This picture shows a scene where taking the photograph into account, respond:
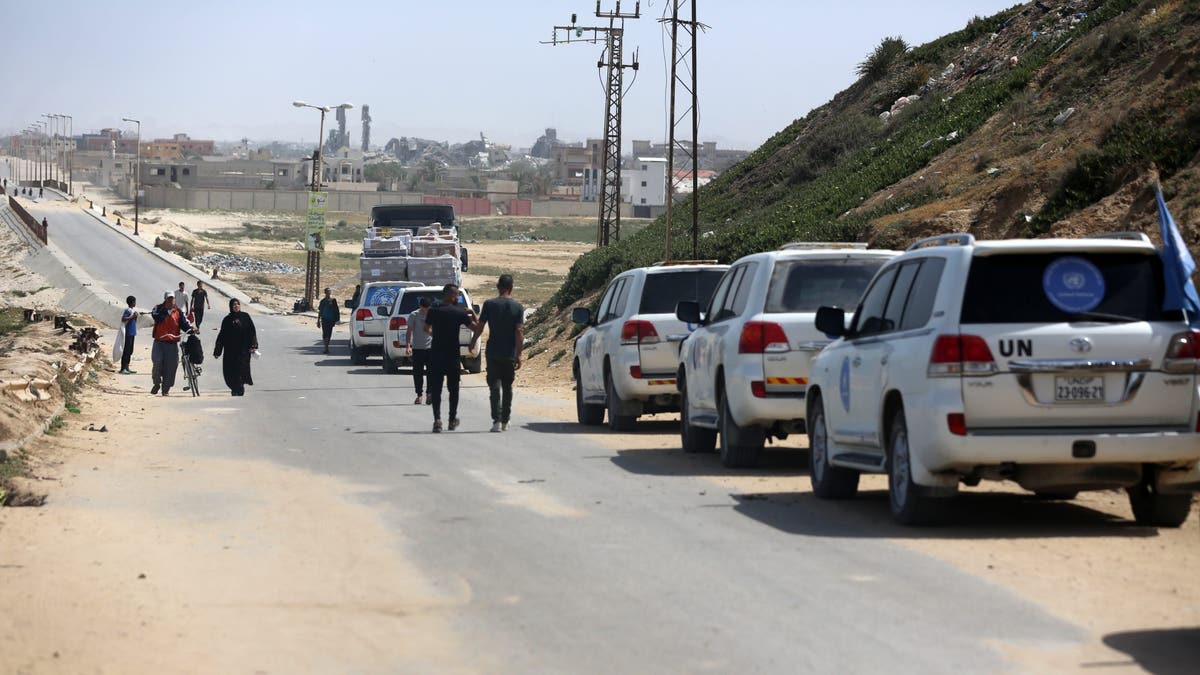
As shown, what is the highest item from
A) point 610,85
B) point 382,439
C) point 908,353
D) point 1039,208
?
point 610,85

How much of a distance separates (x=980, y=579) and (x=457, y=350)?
11.5 metres

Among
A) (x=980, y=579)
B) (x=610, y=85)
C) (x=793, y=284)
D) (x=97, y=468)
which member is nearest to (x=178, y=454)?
(x=97, y=468)

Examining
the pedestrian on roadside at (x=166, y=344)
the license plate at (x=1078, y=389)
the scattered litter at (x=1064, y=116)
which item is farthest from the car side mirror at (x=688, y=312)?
the scattered litter at (x=1064, y=116)

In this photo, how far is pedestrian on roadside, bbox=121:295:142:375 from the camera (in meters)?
31.0

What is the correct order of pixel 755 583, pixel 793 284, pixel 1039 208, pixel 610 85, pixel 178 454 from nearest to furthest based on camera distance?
pixel 755 583 → pixel 793 284 → pixel 178 454 → pixel 1039 208 → pixel 610 85

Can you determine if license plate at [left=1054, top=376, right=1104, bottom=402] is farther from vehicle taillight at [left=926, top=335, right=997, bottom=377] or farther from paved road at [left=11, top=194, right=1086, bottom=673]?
paved road at [left=11, top=194, right=1086, bottom=673]

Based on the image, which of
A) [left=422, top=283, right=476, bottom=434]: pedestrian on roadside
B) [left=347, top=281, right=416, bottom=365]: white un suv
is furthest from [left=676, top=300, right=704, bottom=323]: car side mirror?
[left=347, top=281, right=416, bottom=365]: white un suv

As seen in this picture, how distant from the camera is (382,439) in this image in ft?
61.2

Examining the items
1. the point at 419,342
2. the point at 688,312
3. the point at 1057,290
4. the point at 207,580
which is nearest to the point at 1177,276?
the point at 1057,290

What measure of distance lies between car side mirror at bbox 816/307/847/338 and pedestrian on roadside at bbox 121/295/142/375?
67.5ft

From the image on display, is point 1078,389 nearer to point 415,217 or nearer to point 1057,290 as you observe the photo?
point 1057,290

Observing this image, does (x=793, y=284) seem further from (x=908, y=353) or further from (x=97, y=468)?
(x=97, y=468)

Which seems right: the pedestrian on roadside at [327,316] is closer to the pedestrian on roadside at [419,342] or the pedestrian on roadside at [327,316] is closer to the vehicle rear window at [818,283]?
the pedestrian on roadside at [419,342]

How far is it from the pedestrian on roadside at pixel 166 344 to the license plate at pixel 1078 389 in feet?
63.6
